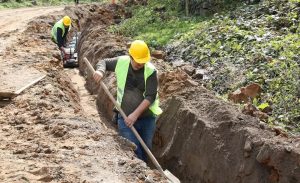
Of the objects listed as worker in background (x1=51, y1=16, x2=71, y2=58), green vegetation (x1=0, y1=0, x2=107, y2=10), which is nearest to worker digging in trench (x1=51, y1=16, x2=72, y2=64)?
worker in background (x1=51, y1=16, x2=71, y2=58)

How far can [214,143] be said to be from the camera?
669 cm

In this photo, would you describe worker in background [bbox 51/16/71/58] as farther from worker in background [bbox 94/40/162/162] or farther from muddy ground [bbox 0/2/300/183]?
worker in background [bbox 94/40/162/162]

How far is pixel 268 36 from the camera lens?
1084 cm

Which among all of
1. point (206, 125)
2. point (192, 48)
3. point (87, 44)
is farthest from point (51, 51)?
point (206, 125)

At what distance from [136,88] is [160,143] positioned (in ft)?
6.86

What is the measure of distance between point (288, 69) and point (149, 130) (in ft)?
13.0

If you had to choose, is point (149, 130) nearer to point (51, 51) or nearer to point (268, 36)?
point (268, 36)

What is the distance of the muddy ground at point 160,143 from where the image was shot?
17.0ft

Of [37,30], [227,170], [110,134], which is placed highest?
[110,134]

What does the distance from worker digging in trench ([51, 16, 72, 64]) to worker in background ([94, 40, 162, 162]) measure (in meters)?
6.91

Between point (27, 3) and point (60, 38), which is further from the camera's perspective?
point (27, 3)

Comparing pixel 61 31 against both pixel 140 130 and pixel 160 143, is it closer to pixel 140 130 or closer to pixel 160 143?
pixel 160 143

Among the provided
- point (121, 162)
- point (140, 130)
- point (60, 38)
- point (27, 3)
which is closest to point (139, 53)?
point (140, 130)

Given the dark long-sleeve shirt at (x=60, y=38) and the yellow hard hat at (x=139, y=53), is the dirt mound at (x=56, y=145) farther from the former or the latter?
the dark long-sleeve shirt at (x=60, y=38)
